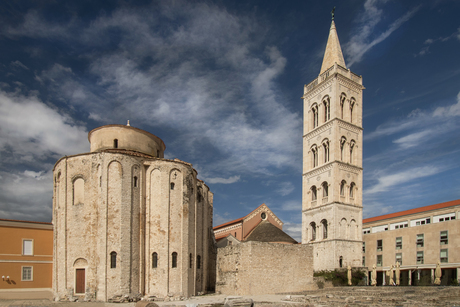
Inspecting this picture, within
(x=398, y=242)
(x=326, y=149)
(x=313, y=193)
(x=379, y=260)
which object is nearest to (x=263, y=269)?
(x=313, y=193)

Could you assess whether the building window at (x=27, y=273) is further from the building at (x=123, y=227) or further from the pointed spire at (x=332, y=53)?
the pointed spire at (x=332, y=53)

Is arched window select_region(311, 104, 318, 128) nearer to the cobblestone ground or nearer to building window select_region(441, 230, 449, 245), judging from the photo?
building window select_region(441, 230, 449, 245)

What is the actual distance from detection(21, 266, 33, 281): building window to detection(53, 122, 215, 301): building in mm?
4139

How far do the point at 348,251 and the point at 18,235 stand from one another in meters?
30.1

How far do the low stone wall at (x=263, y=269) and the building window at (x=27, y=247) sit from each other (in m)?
14.9

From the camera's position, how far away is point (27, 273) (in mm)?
28391

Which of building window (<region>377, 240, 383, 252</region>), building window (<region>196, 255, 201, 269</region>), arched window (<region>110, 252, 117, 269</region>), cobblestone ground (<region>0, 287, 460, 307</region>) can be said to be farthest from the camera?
building window (<region>377, 240, 383, 252</region>)

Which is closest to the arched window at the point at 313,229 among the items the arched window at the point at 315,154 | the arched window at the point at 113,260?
the arched window at the point at 315,154

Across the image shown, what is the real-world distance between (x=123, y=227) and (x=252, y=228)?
2185 cm

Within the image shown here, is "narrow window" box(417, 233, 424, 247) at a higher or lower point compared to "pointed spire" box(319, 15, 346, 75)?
lower

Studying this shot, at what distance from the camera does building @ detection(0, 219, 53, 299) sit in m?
27.3

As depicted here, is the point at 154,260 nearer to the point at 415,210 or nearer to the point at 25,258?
the point at 25,258

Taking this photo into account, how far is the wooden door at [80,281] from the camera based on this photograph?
24.6m

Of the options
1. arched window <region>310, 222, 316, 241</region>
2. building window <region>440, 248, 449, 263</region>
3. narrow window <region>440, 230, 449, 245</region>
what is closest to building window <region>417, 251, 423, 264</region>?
building window <region>440, 248, 449, 263</region>
